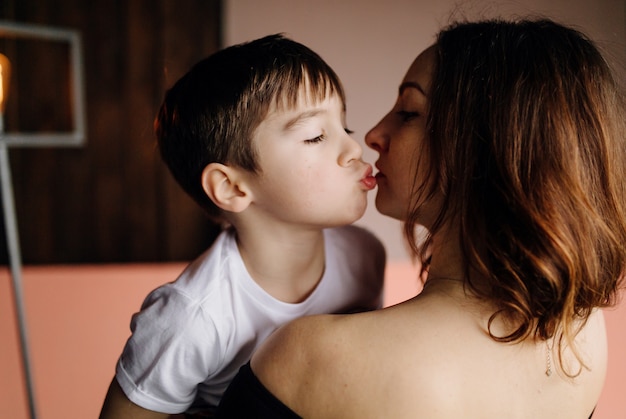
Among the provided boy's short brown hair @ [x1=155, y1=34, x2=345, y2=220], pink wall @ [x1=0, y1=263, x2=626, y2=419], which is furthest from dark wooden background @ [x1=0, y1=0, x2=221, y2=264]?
boy's short brown hair @ [x1=155, y1=34, x2=345, y2=220]

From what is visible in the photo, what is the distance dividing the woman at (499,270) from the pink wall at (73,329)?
3.47ft

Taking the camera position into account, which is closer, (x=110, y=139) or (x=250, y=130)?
(x=250, y=130)

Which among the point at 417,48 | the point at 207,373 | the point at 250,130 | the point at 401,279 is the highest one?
the point at 417,48

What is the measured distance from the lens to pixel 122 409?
40.7 inches

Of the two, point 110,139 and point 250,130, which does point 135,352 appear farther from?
point 110,139

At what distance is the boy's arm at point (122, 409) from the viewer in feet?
3.37

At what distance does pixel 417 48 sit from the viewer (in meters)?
1.72

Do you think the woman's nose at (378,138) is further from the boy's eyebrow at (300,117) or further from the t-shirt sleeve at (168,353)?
the t-shirt sleeve at (168,353)

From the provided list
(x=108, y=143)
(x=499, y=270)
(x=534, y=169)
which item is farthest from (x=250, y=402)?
(x=108, y=143)

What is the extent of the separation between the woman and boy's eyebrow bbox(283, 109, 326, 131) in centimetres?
24

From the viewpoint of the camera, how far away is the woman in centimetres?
73

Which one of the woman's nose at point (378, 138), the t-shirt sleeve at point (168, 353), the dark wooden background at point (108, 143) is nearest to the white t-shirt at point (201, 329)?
the t-shirt sleeve at point (168, 353)

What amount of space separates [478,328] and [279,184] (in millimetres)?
440

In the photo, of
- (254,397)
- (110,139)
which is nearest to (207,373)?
(254,397)
